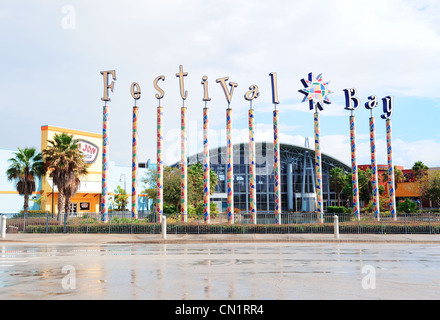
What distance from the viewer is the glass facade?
74312 millimetres

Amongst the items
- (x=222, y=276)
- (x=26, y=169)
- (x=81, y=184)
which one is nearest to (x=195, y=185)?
(x=81, y=184)

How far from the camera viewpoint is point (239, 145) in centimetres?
7362

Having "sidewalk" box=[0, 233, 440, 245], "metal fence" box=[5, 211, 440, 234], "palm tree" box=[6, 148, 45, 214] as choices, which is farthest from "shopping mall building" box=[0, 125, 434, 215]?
"sidewalk" box=[0, 233, 440, 245]

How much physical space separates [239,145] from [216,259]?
5896 cm

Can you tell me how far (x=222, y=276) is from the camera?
36.8ft

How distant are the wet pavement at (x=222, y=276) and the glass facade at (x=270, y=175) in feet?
189

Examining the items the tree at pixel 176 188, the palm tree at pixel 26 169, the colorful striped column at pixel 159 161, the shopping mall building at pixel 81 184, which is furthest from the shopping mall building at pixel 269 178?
the colorful striped column at pixel 159 161

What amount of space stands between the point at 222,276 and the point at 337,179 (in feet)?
206

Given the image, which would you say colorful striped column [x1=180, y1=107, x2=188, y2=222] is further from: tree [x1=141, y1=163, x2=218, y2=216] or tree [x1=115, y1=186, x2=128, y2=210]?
tree [x1=115, y1=186, x2=128, y2=210]

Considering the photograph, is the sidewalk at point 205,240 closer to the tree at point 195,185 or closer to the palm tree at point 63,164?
the palm tree at point 63,164

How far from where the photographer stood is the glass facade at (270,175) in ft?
244

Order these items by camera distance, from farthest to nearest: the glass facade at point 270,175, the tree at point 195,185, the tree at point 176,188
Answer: the glass facade at point 270,175 < the tree at point 195,185 < the tree at point 176,188

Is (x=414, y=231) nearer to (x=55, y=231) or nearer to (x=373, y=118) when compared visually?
(x=373, y=118)
